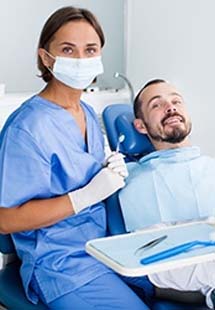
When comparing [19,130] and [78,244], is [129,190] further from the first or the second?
[19,130]

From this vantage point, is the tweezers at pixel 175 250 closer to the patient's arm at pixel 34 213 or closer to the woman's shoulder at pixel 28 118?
the patient's arm at pixel 34 213

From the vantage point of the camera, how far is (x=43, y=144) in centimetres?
147

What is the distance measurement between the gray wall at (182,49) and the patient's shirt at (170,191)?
1045mm

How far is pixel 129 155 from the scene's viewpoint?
1896mm

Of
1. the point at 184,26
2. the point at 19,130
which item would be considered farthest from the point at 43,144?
the point at 184,26

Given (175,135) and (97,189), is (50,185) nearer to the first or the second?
(97,189)

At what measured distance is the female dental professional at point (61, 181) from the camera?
1431mm

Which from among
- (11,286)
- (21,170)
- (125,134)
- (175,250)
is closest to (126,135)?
(125,134)

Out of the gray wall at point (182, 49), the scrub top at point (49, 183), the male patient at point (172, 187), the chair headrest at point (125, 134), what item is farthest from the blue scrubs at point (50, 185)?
the gray wall at point (182, 49)

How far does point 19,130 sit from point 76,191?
0.74ft

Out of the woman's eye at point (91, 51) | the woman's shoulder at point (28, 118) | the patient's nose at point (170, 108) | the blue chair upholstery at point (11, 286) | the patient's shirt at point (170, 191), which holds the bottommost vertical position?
the blue chair upholstery at point (11, 286)

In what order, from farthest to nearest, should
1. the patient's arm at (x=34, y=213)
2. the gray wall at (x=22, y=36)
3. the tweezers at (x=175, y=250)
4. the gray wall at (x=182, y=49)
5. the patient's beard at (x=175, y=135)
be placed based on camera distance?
the gray wall at (x=22, y=36) → the gray wall at (x=182, y=49) → the patient's beard at (x=175, y=135) → the patient's arm at (x=34, y=213) → the tweezers at (x=175, y=250)

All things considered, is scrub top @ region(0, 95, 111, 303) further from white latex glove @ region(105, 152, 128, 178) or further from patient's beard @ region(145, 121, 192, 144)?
patient's beard @ region(145, 121, 192, 144)

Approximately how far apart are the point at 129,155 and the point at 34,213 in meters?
0.57
